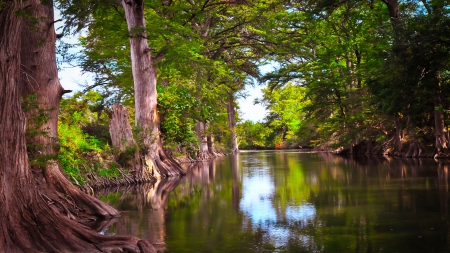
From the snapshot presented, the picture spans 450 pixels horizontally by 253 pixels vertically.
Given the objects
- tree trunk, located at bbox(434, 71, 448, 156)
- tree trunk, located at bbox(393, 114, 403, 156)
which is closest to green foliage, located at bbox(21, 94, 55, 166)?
tree trunk, located at bbox(434, 71, 448, 156)

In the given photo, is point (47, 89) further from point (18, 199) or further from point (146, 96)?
point (146, 96)

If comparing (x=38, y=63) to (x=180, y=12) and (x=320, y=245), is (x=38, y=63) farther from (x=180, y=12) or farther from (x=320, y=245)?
(x=180, y=12)

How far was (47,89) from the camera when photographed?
31.1ft

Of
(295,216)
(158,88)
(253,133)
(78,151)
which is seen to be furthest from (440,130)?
(253,133)

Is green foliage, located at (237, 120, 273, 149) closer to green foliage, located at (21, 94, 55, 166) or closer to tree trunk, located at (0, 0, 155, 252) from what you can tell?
green foliage, located at (21, 94, 55, 166)

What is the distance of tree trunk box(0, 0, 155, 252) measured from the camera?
5456 millimetres

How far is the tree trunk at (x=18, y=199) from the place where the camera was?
5456 millimetres

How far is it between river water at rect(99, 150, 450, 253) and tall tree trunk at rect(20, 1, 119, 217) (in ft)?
2.46

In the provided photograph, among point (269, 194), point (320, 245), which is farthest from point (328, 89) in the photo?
point (320, 245)

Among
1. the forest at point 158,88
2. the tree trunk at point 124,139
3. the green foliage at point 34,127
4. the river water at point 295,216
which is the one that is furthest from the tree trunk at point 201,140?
the green foliage at point 34,127

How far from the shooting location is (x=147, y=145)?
17.9 m

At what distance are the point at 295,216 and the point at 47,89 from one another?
16.3 ft

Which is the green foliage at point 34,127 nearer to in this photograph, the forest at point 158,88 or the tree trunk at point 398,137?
the forest at point 158,88

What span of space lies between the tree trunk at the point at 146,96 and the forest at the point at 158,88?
5 cm
